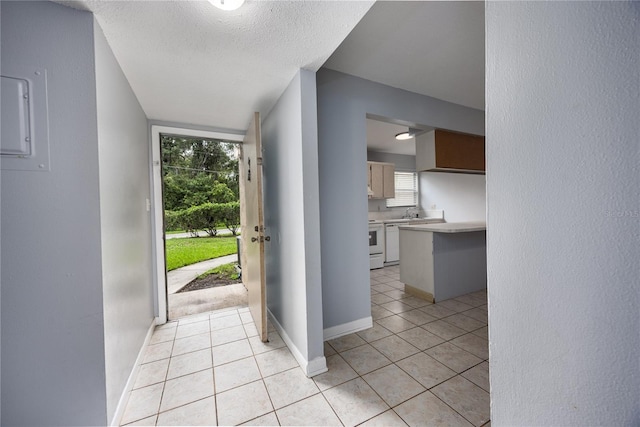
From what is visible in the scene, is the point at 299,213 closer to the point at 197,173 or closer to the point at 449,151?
the point at 449,151

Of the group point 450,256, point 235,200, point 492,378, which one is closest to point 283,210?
point 492,378

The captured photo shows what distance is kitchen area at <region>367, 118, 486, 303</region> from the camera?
2.98m

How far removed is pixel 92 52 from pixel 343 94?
5.67 feet

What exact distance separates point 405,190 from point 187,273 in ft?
16.6

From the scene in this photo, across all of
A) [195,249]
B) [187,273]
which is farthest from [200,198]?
[187,273]

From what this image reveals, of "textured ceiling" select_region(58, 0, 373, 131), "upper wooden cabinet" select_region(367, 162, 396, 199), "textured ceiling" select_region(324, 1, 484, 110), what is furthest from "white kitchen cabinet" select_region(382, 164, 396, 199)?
"textured ceiling" select_region(58, 0, 373, 131)

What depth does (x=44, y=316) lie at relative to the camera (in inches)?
43.0

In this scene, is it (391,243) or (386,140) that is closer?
(386,140)

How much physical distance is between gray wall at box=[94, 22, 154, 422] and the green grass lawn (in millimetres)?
3806

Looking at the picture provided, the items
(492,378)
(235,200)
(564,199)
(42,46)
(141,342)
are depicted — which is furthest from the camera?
(235,200)

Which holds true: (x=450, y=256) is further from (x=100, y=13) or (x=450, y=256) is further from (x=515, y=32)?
(x=100, y=13)

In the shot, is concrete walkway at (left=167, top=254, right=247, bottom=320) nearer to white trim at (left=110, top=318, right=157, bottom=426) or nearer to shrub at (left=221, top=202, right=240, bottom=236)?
white trim at (left=110, top=318, right=157, bottom=426)

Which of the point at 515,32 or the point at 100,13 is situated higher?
the point at 100,13

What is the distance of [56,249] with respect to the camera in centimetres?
111
